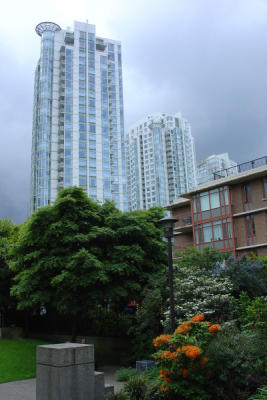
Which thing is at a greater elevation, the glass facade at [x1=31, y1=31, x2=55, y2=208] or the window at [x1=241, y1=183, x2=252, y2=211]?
the glass facade at [x1=31, y1=31, x2=55, y2=208]

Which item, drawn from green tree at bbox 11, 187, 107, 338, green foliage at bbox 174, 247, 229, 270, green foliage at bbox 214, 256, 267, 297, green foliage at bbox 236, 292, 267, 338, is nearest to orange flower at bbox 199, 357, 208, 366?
green foliage at bbox 236, 292, 267, 338

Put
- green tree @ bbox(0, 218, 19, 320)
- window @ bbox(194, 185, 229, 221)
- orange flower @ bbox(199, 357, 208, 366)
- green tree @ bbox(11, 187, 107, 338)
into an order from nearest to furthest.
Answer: orange flower @ bbox(199, 357, 208, 366)
green tree @ bbox(11, 187, 107, 338)
green tree @ bbox(0, 218, 19, 320)
window @ bbox(194, 185, 229, 221)

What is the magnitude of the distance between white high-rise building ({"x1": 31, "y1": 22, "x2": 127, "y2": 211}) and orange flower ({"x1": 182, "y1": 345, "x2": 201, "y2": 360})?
77.0 metres

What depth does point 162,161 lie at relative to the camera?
13850 cm

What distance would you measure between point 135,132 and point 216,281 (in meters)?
135

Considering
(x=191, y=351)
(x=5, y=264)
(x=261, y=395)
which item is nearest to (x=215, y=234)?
(x=5, y=264)

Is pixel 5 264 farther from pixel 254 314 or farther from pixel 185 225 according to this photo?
pixel 185 225

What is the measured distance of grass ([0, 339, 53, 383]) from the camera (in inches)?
621

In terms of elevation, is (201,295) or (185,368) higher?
(201,295)

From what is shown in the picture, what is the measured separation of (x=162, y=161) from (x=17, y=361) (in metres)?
124

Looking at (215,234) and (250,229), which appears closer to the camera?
(250,229)

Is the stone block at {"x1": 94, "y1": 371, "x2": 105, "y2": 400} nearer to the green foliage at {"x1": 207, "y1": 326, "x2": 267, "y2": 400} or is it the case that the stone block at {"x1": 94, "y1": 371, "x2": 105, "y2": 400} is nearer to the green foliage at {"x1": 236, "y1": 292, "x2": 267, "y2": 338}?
the green foliage at {"x1": 207, "y1": 326, "x2": 267, "y2": 400}

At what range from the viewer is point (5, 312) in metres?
29.4

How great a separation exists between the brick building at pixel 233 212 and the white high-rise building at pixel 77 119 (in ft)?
160
